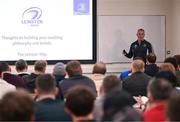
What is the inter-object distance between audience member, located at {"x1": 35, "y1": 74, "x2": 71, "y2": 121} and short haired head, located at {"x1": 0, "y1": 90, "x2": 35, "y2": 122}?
0.91 metres

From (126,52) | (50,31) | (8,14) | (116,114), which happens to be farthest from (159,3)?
(116,114)

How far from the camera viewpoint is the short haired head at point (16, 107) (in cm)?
202

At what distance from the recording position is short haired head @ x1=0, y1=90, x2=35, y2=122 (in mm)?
2020

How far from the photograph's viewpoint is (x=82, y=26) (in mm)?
8766

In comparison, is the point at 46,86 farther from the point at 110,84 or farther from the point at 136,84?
the point at 136,84

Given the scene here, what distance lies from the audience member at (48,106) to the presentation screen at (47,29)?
5.41m

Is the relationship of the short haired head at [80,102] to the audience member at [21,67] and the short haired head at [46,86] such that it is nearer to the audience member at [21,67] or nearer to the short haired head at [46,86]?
the short haired head at [46,86]

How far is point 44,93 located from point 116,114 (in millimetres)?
1061

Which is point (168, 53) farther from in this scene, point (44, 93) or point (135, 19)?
point (44, 93)

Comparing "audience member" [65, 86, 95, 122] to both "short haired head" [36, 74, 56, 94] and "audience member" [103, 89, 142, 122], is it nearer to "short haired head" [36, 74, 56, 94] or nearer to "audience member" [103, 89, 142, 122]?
"audience member" [103, 89, 142, 122]

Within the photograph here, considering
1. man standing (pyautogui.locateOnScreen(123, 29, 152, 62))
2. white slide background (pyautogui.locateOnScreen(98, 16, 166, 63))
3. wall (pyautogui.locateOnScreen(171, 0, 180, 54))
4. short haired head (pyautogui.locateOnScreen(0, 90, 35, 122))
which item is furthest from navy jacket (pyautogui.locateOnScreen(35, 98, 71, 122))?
wall (pyautogui.locateOnScreen(171, 0, 180, 54))

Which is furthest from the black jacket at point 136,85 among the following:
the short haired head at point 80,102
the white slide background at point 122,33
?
the white slide background at point 122,33

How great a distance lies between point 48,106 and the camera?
306cm

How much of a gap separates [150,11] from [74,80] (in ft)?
15.9
